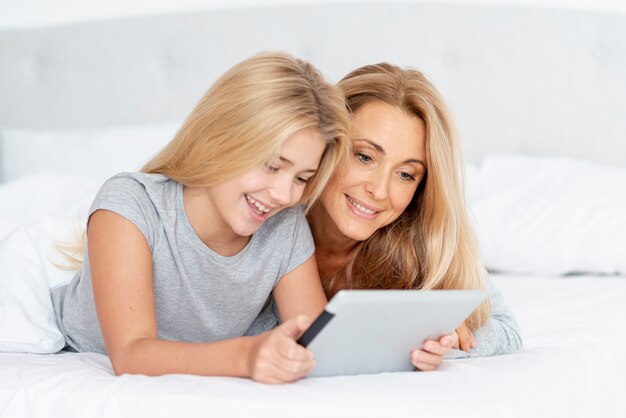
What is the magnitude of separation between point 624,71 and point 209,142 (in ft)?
5.50

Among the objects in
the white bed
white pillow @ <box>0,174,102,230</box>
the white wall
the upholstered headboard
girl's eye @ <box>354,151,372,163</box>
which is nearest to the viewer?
girl's eye @ <box>354,151,372,163</box>

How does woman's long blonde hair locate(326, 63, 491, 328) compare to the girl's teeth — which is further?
woman's long blonde hair locate(326, 63, 491, 328)

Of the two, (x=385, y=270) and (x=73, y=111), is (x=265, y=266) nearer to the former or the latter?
(x=385, y=270)

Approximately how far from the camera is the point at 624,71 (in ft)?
8.88

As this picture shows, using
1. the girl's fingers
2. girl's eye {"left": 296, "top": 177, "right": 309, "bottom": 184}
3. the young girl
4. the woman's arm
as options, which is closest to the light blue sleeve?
the woman's arm

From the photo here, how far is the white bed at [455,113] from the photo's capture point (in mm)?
1858

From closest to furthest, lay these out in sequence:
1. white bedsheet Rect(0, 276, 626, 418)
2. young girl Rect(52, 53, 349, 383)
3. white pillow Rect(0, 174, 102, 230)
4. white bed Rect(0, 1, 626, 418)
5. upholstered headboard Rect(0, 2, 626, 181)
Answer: white bedsheet Rect(0, 276, 626, 418), young girl Rect(52, 53, 349, 383), white bed Rect(0, 1, 626, 418), white pillow Rect(0, 174, 102, 230), upholstered headboard Rect(0, 2, 626, 181)

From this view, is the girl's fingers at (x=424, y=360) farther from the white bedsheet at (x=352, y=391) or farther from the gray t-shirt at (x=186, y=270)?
the gray t-shirt at (x=186, y=270)

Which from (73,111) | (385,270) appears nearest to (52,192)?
(73,111)

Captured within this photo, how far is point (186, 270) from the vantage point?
5.09 feet

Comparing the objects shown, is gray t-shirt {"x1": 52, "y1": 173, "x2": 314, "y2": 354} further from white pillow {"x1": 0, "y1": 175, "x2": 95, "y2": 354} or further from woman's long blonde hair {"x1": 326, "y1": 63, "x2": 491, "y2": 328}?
woman's long blonde hair {"x1": 326, "y1": 63, "x2": 491, "y2": 328}

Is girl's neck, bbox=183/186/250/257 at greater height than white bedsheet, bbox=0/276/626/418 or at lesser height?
greater

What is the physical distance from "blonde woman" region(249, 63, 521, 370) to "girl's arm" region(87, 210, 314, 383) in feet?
1.51

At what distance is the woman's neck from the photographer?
187 cm
